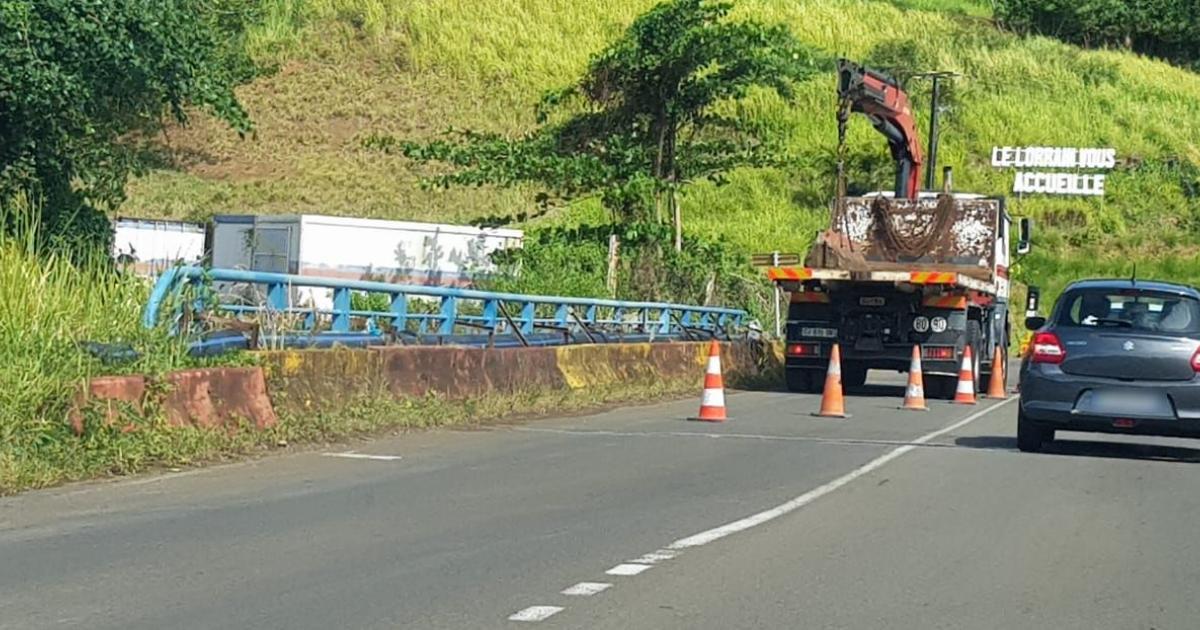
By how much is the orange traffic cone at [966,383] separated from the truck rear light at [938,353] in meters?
0.34

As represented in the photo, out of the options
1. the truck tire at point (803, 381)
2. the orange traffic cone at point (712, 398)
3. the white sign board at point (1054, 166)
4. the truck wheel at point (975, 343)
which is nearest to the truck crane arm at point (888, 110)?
the truck wheel at point (975, 343)

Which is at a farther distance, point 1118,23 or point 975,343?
point 1118,23

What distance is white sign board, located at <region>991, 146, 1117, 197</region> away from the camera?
53156 mm

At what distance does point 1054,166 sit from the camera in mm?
53750

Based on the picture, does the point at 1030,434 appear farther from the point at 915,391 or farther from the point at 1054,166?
the point at 1054,166

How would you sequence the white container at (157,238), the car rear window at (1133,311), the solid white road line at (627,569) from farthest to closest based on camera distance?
1. the white container at (157,238)
2. the car rear window at (1133,311)
3. the solid white road line at (627,569)

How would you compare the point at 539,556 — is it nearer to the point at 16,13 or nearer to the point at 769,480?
the point at 769,480

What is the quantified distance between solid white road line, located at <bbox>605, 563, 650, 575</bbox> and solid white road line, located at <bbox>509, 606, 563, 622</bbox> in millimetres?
886

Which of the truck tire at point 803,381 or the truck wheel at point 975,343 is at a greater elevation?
Result: the truck wheel at point 975,343

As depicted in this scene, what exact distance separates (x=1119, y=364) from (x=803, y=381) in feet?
32.9

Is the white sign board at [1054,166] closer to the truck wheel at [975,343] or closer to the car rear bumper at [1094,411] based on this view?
the truck wheel at [975,343]

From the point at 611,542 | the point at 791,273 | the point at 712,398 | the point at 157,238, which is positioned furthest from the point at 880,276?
the point at 157,238

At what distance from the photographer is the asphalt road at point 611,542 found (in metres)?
7.04

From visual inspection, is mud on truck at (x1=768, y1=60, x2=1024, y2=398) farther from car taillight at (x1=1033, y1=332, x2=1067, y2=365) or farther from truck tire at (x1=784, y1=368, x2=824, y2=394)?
car taillight at (x1=1033, y1=332, x2=1067, y2=365)
